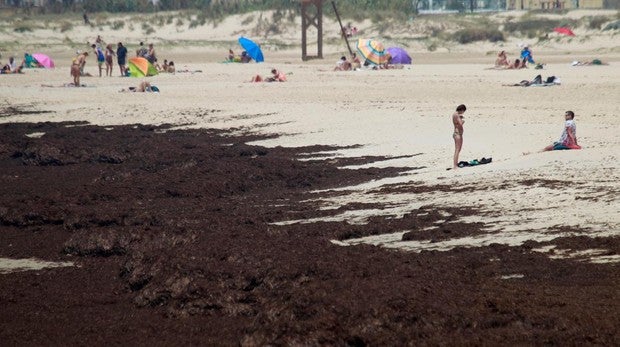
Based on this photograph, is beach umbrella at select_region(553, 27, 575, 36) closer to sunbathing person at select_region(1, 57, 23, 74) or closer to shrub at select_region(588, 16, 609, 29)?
shrub at select_region(588, 16, 609, 29)

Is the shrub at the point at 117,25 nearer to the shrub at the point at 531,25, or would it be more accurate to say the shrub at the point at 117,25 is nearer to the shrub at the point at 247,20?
the shrub at the point at 247,20

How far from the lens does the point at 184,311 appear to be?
30.4ft

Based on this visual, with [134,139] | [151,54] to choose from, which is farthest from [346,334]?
[151,54]

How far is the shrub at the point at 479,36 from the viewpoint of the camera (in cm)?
5422

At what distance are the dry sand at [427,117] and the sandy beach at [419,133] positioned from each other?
37 mm

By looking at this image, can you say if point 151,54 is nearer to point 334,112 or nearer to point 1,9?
point 334,112

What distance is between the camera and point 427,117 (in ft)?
74.2

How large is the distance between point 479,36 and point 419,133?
35.3 meters

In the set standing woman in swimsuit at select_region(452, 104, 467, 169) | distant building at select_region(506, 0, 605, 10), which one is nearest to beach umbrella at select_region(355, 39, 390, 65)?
standing woman in swimsuit at select_region(452, 104, 467, 169)

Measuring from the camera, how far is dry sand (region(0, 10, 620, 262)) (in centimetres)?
1254

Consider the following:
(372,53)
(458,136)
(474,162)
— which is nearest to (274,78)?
(372,53)

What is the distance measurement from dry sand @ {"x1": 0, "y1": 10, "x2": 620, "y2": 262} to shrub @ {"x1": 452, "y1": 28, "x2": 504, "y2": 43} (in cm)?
736

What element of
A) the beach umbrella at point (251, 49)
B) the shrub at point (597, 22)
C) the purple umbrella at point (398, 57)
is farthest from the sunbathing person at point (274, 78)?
the shrub at point (597, 22)

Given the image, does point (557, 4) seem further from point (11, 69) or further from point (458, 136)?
point (458, 136)
